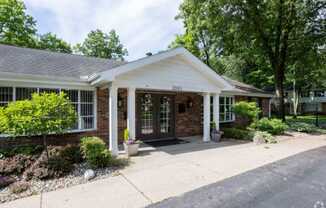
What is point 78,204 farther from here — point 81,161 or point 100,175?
point 81,161

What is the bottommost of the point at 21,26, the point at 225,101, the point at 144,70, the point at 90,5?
the point at 225,101

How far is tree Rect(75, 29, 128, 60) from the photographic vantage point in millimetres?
37031

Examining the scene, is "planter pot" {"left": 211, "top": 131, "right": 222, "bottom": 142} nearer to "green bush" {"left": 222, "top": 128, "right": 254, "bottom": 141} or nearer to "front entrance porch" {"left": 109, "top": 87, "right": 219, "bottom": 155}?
"front entrance porch" {"left": 109, "top": 87, "right": 219, "bottom": 155}

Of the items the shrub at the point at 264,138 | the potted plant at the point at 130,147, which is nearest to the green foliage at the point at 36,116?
the potted plant at the point at 130,147

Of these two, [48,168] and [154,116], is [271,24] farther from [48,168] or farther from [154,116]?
[48,168]

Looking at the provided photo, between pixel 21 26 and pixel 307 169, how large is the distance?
2978 cm

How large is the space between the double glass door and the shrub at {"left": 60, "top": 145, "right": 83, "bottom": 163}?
3.28 metres

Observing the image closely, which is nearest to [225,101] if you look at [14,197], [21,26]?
[14,197]

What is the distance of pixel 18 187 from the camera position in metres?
4.21

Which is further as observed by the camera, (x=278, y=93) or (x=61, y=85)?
(x=278, y=93)

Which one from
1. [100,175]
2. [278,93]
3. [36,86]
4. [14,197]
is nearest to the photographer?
[14,197]

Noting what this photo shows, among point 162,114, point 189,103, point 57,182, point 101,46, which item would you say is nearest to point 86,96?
point 162,114

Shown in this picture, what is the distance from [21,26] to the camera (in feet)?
75.8

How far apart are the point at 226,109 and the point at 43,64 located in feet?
34.3
